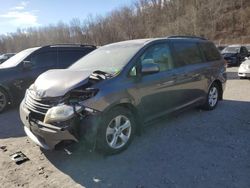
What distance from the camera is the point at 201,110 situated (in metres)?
6.20

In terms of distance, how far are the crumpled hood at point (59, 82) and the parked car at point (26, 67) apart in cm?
335

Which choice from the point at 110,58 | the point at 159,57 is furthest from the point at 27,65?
the point at 159,57

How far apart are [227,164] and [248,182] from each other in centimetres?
47

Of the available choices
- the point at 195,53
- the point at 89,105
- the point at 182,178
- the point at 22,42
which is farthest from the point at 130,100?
the point at 22,42

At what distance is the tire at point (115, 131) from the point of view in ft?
12.1

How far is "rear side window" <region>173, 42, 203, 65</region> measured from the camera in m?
5.18

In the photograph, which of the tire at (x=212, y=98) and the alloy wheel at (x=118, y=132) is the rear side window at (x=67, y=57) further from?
the alloy wheel at (x=118, y=132)

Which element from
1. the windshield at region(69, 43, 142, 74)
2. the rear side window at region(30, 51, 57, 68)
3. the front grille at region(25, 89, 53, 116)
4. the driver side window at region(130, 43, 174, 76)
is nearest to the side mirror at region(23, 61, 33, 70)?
the rear side window at region(30, 51, 57, 68)

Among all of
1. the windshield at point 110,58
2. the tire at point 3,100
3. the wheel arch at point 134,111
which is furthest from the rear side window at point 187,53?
the tire at point 3,100

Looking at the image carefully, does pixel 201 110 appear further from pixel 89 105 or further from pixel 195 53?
pixel 89 105

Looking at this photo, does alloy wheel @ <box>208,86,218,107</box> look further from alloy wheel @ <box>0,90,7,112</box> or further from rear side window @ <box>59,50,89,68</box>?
alloy wheel @ <box>0,90,7,112</box>

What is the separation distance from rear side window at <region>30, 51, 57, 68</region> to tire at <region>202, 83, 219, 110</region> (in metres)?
4.66

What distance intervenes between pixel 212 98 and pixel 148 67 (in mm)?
2752

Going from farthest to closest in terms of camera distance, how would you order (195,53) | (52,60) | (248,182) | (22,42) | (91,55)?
(22,42) < (52,60) < (195,53) < (91,55) < (248,182)
